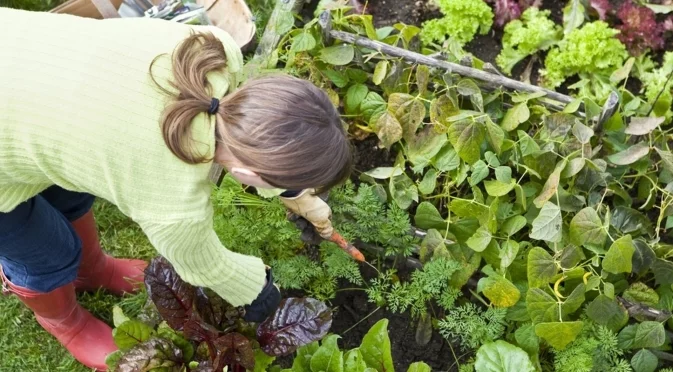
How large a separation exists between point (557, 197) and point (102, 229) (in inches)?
72.5

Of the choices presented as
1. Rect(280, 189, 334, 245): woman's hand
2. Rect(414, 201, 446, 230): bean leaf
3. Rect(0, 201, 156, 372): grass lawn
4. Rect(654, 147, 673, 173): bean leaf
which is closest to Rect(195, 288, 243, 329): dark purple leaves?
Rect(280, 189, 334, 245): woman's hand

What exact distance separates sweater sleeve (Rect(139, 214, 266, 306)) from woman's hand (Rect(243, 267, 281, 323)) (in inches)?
3.6

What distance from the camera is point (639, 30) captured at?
9.98 ft

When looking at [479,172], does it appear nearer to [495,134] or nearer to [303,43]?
[495,134]

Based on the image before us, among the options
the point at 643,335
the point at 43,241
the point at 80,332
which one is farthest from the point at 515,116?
the point at 80,332

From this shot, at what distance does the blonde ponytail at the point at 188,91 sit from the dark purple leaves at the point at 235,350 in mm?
708

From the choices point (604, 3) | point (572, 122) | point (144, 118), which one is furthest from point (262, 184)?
point (604, 3)

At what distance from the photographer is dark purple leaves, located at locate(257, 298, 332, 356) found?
2.07 metres

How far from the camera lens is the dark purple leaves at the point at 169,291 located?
2131 mm

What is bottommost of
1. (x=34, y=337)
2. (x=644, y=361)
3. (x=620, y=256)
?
(x=34, y=337)

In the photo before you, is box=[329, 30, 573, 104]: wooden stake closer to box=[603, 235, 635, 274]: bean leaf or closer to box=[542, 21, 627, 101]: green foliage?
box=[542, 21, 627, 101]: green foliage

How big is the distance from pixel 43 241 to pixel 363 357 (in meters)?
1.00

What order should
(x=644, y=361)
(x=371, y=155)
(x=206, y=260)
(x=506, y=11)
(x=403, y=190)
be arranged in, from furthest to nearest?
(x=506, y=11)
(x=371, y=155)
(x=403, y=190)
(x=644, y=361)
(x=206, y=260)

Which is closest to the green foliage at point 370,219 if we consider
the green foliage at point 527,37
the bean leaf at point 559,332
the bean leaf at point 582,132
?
the bean leaf at point 559,332
